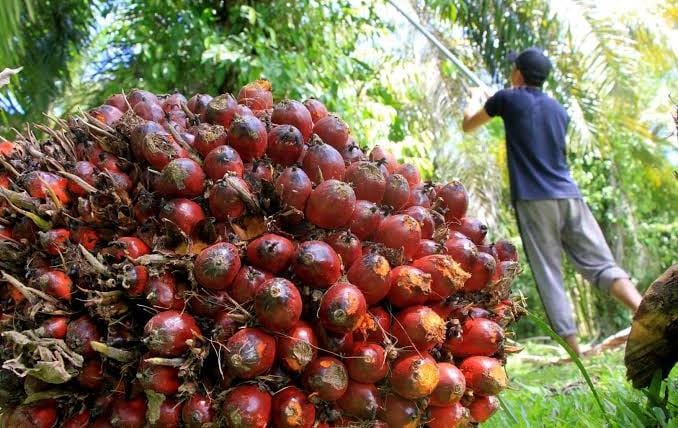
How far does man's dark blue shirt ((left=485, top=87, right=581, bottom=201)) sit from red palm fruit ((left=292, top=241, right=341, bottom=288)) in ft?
11.7

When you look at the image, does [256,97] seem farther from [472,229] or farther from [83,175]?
[472,229]

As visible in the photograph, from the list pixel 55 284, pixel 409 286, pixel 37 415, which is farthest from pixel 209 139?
pixel 37 415

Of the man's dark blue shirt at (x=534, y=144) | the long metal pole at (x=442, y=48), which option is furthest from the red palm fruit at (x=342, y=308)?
the long metal pole at (x=442, y=48)

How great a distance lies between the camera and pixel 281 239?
1.19m

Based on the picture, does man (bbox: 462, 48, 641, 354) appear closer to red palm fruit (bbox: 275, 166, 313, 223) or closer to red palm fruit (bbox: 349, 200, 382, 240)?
red palm fruit (bbox: 349, 200, 382, 240)

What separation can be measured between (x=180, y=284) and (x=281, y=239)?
0.21 meters

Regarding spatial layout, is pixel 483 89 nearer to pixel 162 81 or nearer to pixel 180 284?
pixel 162 81

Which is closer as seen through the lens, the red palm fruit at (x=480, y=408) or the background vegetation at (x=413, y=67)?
the red palm fruit at (x=480, y=408)

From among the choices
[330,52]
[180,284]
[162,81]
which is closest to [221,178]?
[180,284]

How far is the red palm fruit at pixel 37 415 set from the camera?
1183mm

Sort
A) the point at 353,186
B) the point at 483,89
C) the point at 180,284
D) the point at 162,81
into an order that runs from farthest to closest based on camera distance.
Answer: the point at 483,89, the point at 162,81, the point at 353,186, the point at 180,284

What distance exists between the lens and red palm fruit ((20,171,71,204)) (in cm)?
126

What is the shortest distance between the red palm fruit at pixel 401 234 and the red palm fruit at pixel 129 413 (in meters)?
0.56

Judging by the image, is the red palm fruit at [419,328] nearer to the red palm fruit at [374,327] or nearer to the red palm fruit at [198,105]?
the red palm fruit at [374,327]
